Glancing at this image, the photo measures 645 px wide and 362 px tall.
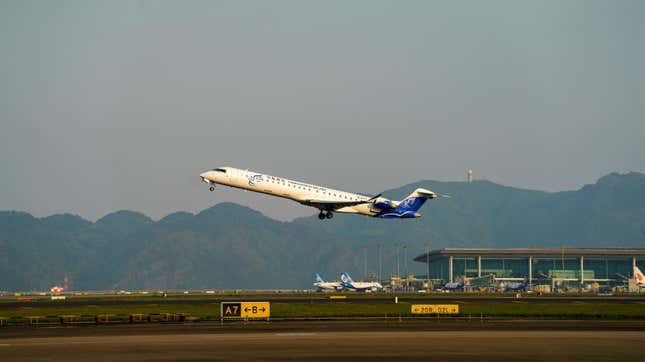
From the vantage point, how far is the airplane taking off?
97.1 m

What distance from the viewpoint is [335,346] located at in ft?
181

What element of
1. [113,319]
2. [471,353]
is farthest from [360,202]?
[471,353]

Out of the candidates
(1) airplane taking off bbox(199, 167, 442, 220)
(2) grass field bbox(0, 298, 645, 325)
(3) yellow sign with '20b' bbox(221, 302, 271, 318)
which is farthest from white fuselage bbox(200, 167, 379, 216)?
(3) yellow sign with '20b' bbox(221, 302, 271, 318)

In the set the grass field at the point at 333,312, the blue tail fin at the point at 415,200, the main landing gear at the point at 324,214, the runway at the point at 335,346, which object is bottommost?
the runway at the point at 335,346

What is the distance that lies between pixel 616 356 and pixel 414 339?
45.8ft

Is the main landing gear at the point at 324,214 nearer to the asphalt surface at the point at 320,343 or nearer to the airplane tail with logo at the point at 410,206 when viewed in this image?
the airplane tail with logo at the point at 410,206

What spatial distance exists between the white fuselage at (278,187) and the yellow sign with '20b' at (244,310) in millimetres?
22426

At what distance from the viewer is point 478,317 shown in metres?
83.1

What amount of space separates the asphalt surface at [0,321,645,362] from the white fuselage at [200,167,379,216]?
2709 centimetres

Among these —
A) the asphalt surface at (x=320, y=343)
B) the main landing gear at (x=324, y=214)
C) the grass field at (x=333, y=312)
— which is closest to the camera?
the asphalt surface at (x=320, y=343)

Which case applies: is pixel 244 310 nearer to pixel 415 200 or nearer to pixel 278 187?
pixel 278 187

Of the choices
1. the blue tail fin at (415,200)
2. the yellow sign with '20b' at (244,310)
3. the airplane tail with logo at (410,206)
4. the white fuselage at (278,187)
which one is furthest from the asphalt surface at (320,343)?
the blue tail fin at (415,200)

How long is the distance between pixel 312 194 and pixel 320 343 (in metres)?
46.6

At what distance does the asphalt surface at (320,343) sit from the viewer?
166ft
